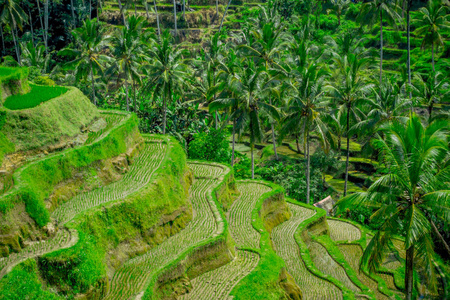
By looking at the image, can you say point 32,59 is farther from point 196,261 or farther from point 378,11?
point 196,261

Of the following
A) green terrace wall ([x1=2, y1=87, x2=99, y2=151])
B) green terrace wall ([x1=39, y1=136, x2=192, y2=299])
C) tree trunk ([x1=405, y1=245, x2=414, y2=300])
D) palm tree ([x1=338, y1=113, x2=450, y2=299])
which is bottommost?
tree trunk ([x1=405, y1=245, x2=414, y2=300])

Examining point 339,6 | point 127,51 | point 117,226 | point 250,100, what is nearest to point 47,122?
point 117,226

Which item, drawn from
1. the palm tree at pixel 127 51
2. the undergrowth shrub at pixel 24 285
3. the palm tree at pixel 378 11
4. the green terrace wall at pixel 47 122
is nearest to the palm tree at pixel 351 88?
the palm tree at pixel 378 11

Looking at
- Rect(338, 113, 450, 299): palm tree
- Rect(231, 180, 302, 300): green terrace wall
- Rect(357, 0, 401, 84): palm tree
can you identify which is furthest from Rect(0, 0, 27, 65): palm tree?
Rect(338, 113, 450, 299): palm tree

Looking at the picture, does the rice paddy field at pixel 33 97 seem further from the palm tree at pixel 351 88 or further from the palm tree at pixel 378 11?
the palm tree at pixel 378 11

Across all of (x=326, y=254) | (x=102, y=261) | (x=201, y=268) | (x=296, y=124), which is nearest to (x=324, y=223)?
(x=326, y=254)

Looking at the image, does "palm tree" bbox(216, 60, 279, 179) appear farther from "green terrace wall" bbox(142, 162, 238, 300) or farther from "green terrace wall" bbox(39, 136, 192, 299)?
"green terrace wall" bbox(142, 162, 238, 300)
